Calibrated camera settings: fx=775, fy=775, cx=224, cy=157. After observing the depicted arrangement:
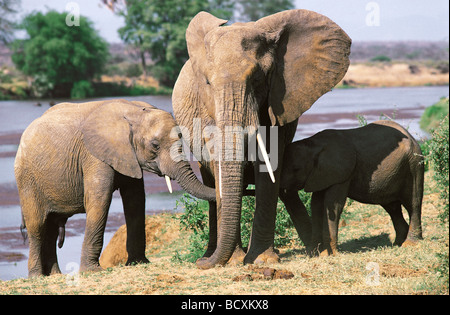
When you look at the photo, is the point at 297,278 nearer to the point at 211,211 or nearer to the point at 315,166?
the point at 315,166

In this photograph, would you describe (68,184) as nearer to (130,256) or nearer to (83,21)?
(130,256)

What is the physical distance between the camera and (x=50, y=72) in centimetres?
5444

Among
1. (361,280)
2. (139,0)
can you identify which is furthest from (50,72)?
(361,280)

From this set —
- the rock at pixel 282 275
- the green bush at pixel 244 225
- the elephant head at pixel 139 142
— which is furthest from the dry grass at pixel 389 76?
the rock at pixel 282 275

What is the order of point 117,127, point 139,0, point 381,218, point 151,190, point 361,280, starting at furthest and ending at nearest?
point 139,0 → point 151,190 → point 381,218 → point 117,127 → point 361,280

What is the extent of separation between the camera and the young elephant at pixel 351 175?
8492mm

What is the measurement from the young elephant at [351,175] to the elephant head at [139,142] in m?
1.09

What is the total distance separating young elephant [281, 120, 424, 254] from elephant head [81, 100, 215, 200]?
109cm

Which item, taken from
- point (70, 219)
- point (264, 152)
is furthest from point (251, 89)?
point (70, 219)

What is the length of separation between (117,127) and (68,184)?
2.86ft

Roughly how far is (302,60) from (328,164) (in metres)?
1.17

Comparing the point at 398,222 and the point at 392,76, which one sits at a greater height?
the point at 398,222

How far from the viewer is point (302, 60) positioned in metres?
8.38

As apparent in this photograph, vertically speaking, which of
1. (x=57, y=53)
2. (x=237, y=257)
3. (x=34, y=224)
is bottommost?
(x=57, y=53)
